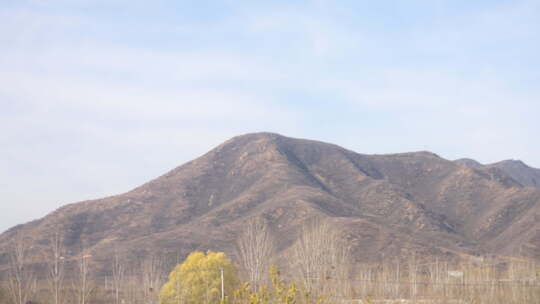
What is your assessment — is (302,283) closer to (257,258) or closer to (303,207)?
(257,258)

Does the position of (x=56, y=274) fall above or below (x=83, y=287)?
above

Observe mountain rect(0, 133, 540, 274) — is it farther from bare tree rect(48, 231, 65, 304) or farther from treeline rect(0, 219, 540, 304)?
treeline rect(0, 219, 540, 304)

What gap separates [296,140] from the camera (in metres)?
140

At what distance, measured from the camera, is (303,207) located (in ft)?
276

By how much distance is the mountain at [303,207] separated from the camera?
78744mm

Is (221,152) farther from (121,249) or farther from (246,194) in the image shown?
(121,249)

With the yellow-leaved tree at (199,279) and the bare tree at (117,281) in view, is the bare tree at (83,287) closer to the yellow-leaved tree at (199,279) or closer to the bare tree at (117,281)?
the bare tree at (117,281)

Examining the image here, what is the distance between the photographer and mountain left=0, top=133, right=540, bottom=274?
258ft

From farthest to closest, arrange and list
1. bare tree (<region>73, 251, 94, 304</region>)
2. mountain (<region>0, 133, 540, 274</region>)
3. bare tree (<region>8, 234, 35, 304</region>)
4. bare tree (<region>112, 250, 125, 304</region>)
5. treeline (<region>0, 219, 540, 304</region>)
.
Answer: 1. mountain (<region>0, 133, 540, 274</region>)
2. bare tree (<region>112, 250, 125, 304</region>)
3. bare tree (<region>73, 251, 94, 304</region>)
4. bare tree (<region>8, 234, 35, 304</region>)
5. treeline (<region>0, 219, 540, 304</region>)

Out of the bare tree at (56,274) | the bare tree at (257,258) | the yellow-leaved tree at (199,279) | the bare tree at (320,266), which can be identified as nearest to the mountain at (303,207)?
the bare tree at (56,274)

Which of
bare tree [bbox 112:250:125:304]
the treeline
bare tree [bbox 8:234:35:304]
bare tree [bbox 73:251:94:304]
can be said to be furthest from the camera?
bare tree [bbox 112:250:125:304]

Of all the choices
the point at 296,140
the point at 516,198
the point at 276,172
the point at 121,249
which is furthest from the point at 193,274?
the point at 296,140

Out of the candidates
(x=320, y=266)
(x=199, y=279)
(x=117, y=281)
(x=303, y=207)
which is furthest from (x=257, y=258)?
(x=303, y=207)

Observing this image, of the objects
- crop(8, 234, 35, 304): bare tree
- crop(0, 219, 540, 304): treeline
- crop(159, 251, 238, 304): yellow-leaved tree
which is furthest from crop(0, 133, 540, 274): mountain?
crop(159, 251, 238, 304): yellow-leaved tree
